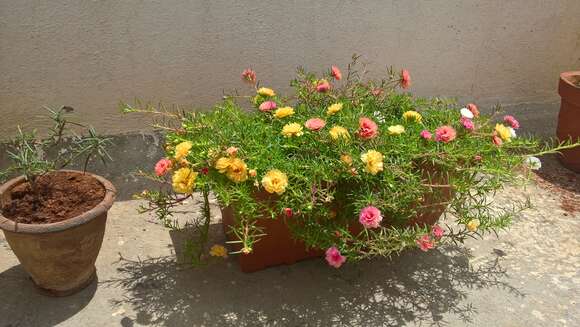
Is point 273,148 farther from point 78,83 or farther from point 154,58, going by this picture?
point 78,83

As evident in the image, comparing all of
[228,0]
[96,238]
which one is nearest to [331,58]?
[228,0]

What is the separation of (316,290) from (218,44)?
5.34 feet

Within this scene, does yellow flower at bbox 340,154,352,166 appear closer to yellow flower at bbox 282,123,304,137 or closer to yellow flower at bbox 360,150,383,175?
yellow flower at bbox 360,150,383,175

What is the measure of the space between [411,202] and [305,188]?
0.47 m

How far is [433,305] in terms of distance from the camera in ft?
7.70

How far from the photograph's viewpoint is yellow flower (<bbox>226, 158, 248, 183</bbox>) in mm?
2029

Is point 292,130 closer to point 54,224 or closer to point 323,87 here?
point 323,87

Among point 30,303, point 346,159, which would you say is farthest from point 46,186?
point 346,159

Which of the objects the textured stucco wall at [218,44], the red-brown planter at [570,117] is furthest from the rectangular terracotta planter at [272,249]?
the red-brown planter at [570,117]

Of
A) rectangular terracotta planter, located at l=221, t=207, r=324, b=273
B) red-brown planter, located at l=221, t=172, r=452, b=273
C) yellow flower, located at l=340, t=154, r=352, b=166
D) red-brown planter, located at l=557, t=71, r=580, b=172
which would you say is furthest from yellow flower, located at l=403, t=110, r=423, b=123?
red-brown planter, located at l=557, t=71, r=580, b=172

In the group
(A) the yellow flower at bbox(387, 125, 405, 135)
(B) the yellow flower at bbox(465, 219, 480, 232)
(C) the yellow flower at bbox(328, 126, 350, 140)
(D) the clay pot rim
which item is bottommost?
(B) the yellow flower at bbox(465, 219, 480, 232)

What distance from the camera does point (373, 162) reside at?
6.61 feet

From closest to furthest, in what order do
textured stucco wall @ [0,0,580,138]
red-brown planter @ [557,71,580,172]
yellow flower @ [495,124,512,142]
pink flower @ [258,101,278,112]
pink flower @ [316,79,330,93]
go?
yellow flower @ [495,124,512,142], pink flower @ [258,101,278,112], pink flower @ [316,79,330,93], textured stucco wall @ [0,0,580,138], red-brown planter @ [557,71,580,172]

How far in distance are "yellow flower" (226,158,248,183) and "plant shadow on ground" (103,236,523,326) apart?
2.06 feet
